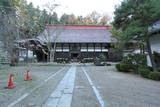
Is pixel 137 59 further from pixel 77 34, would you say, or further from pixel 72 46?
pixel 77 34

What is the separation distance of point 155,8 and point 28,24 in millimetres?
9455

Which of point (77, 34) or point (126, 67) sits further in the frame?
point (77, 34)

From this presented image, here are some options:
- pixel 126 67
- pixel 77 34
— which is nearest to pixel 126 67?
pixel 126 67

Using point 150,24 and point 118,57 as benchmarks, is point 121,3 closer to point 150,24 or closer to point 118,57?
point 150,24

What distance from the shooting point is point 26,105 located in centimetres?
555

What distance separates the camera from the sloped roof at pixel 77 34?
34.4m

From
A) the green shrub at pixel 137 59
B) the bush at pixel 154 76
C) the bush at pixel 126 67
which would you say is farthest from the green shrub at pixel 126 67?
the bush at pixel 154 76

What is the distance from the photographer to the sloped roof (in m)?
34.4

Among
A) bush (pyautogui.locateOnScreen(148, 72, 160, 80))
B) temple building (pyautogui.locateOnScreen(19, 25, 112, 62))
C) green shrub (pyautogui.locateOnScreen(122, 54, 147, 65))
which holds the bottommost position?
bush (pyautogui.locateOnScreen(148, 72, 160, 80))

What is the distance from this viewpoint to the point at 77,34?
125 ft

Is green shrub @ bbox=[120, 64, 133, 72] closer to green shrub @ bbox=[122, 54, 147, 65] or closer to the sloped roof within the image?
green shrub @ bbox=[122, 54, 147, 65]

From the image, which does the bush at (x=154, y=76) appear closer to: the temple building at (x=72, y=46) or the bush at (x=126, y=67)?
the bush at (x=126, y=67)

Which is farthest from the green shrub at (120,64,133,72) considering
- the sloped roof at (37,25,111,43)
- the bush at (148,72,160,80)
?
the sloped roof at (37,25,111,43)

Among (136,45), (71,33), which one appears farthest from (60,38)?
(136,45)
